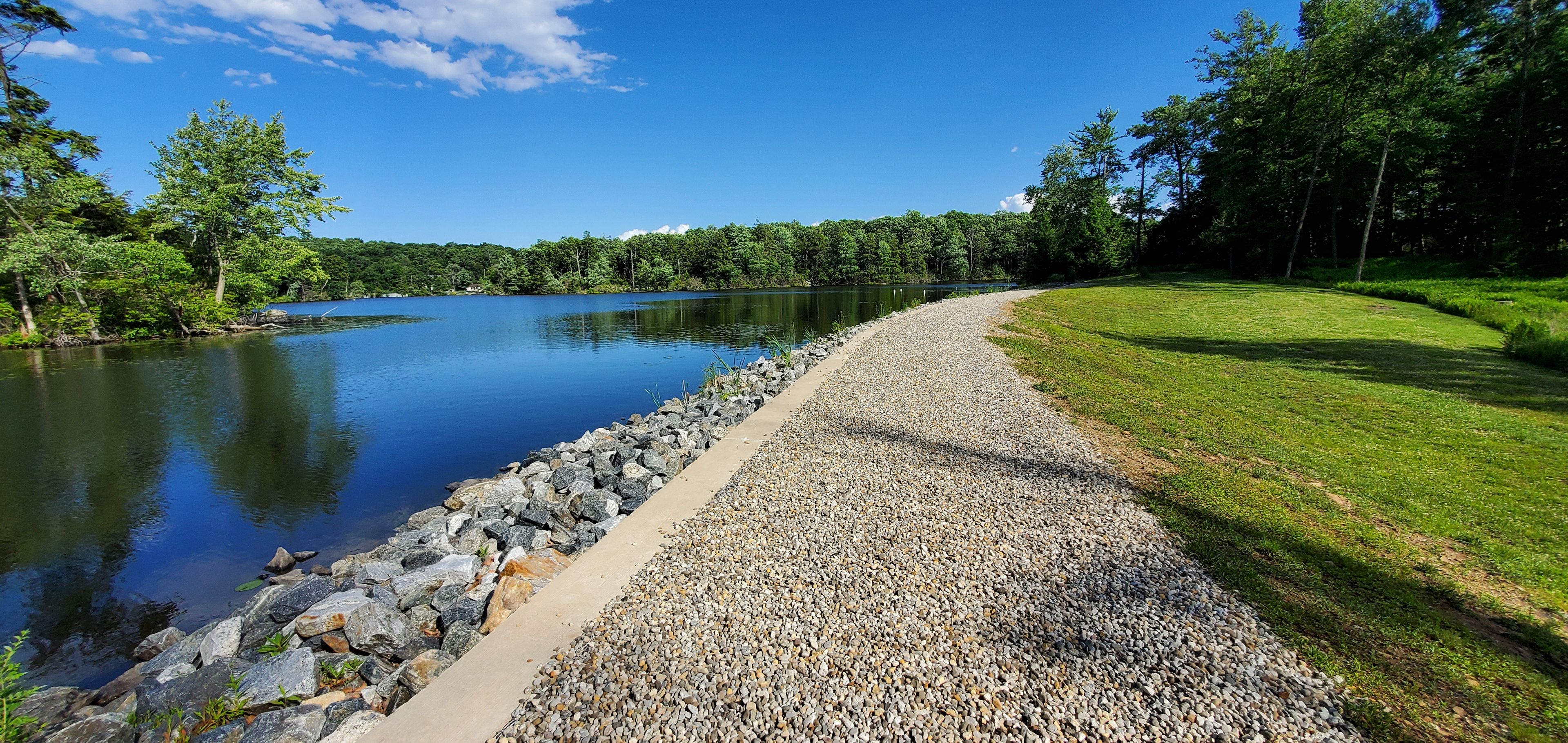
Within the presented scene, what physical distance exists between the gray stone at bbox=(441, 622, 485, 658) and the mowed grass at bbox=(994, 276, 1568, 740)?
4699 millimetres

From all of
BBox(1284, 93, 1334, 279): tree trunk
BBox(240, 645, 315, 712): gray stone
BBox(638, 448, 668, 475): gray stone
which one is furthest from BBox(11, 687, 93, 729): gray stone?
BBox(1284, 93, 1334, 279): tree trunk

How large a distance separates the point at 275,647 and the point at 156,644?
151 centimetres

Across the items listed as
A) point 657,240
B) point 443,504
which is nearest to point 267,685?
point 443,504

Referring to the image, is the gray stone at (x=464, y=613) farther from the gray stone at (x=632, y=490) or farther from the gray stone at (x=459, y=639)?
the gray stone at (x=632, y=490)

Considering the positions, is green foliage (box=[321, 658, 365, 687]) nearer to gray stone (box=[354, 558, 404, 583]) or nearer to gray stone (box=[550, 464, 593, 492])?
gray stone (box=[354, 558, 404, 583])

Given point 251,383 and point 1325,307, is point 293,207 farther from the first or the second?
point 1325,307

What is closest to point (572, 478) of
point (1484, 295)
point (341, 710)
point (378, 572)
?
point (378, 572)

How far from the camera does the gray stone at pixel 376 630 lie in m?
3.73

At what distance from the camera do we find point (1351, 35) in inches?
933

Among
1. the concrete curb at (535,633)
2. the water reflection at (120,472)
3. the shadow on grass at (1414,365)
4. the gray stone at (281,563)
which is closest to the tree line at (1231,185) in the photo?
the water reflection at (120,472)

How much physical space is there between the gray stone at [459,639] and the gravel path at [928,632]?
33.7 inches

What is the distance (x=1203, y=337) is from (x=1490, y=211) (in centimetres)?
1942

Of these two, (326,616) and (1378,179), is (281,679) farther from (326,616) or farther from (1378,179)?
(1378,179)

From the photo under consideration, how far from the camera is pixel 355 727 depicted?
270 centimetres
